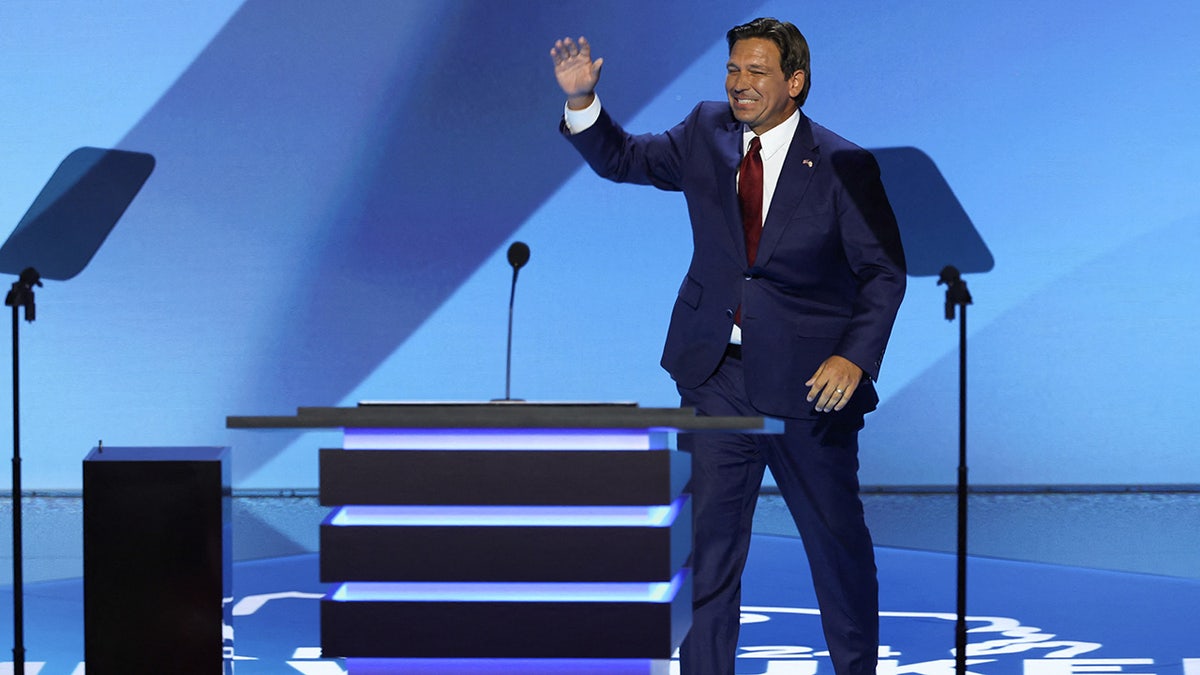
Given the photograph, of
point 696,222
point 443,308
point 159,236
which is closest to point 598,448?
point 696,222

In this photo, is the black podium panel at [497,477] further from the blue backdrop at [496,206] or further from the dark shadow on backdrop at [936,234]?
the blue backdrop at [496,206]

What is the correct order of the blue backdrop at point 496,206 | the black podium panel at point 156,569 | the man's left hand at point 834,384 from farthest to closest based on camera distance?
the blue backdrop at point 496,206 < the man's left hand at point 834,384 < the black podium panel at point 156,569

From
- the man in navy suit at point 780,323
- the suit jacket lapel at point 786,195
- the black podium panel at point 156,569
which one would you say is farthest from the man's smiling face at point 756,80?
the black podium panel at point 156,569

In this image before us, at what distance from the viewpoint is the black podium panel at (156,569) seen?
2.54 metres

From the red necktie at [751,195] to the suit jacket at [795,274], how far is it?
25 mm

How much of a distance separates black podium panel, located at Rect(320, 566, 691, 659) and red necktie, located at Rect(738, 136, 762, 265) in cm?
102

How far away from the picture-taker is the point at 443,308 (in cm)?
621

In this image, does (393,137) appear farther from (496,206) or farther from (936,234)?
(936,234)

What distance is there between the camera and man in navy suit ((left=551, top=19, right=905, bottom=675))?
287 cm

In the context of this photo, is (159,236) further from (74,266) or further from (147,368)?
(74,266)

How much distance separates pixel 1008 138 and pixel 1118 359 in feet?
3.60

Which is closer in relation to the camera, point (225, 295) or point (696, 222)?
point (696, 222)

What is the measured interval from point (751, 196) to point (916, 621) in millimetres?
1673

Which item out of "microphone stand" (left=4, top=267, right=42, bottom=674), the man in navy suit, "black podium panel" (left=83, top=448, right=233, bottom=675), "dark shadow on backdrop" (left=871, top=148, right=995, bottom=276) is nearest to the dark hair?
the man in navy suit
